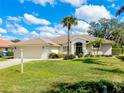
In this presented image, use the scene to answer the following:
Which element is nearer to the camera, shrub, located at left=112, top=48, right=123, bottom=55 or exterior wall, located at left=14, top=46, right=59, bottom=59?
exterior wall, located at left=14, top=46, right=59, bottom=59

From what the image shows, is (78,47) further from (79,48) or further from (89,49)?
(89,49)

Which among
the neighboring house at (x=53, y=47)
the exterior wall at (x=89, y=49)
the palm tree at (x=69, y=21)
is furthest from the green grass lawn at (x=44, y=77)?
the exterior wall at (x=89, y=49)

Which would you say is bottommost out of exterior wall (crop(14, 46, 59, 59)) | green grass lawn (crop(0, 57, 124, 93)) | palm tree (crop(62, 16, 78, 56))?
green grass lawn (crop(0, 57, 124, 93))

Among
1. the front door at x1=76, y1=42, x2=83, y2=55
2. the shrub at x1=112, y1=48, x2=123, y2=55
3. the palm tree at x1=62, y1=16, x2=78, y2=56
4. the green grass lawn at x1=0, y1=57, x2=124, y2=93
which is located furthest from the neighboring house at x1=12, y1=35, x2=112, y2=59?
the green grass lawn at x1=0, y1=57, x2=124, y2=93

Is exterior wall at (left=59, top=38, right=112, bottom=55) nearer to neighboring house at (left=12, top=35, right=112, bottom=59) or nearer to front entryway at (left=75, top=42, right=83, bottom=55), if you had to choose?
neighboring house at (left=12, top=35, right=112, bottom=59)

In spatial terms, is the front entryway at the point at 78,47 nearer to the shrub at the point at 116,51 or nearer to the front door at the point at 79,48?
the front door at the point at 79,48

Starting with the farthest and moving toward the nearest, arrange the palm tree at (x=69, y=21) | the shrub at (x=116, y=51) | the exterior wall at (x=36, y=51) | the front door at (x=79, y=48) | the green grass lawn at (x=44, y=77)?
the shrub at (x=116, y=51) < the front door at (x=79, y=48) < the palm tree at (x=69, y=21) < the exterior wall at (x=36, y=51) < the green grass lawn at (x=44, y=77)

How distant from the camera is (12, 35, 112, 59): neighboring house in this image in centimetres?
4538

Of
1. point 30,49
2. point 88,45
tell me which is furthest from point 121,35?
point 30,49

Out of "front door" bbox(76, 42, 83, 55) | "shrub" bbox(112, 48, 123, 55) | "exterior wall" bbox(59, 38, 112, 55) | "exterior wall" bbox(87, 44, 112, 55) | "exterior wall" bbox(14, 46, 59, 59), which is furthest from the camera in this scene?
"shrub" bbox(112, 48, 123, 55)

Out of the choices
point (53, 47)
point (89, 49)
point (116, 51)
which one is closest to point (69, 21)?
point (53, 47)

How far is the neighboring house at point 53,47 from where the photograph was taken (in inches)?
1786

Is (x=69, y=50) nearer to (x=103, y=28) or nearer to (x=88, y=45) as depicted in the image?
(x=88, y=45)

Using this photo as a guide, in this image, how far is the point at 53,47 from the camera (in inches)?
1866
